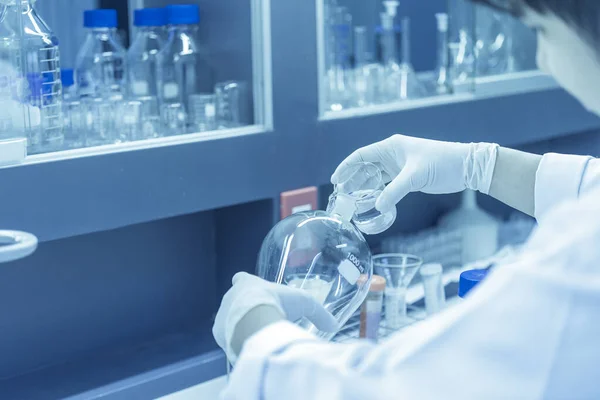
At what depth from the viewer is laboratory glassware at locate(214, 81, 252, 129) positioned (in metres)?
1.90

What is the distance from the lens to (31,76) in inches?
64.0

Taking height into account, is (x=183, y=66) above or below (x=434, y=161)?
above

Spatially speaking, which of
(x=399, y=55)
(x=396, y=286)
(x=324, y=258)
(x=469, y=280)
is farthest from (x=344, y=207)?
(x=399, y=55)

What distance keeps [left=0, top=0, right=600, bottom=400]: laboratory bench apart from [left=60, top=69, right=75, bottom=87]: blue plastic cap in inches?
8.1

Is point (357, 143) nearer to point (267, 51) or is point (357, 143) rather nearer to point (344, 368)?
point (267, 51)

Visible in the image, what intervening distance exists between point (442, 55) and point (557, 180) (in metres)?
0.97

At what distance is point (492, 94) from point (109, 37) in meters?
1.01

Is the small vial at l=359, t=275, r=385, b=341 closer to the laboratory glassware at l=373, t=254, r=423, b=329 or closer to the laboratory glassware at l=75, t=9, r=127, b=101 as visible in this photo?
the laboratory glassware at l=373, t=254, r=423, b=329

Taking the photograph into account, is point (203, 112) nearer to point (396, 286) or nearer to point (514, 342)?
point (396, 286)

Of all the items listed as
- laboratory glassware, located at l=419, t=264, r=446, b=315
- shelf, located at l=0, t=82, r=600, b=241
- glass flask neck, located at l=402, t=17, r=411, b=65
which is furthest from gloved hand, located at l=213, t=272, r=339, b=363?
glass flask neck, located at l=402, t=17, r=411, b=65

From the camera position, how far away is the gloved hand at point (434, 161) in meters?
1.60

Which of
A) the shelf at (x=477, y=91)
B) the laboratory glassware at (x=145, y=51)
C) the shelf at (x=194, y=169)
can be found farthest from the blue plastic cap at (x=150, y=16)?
the shelf at (x=477, y=91)

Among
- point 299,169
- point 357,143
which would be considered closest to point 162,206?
point 299,169

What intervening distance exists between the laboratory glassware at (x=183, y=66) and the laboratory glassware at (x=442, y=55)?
670 millimetres
